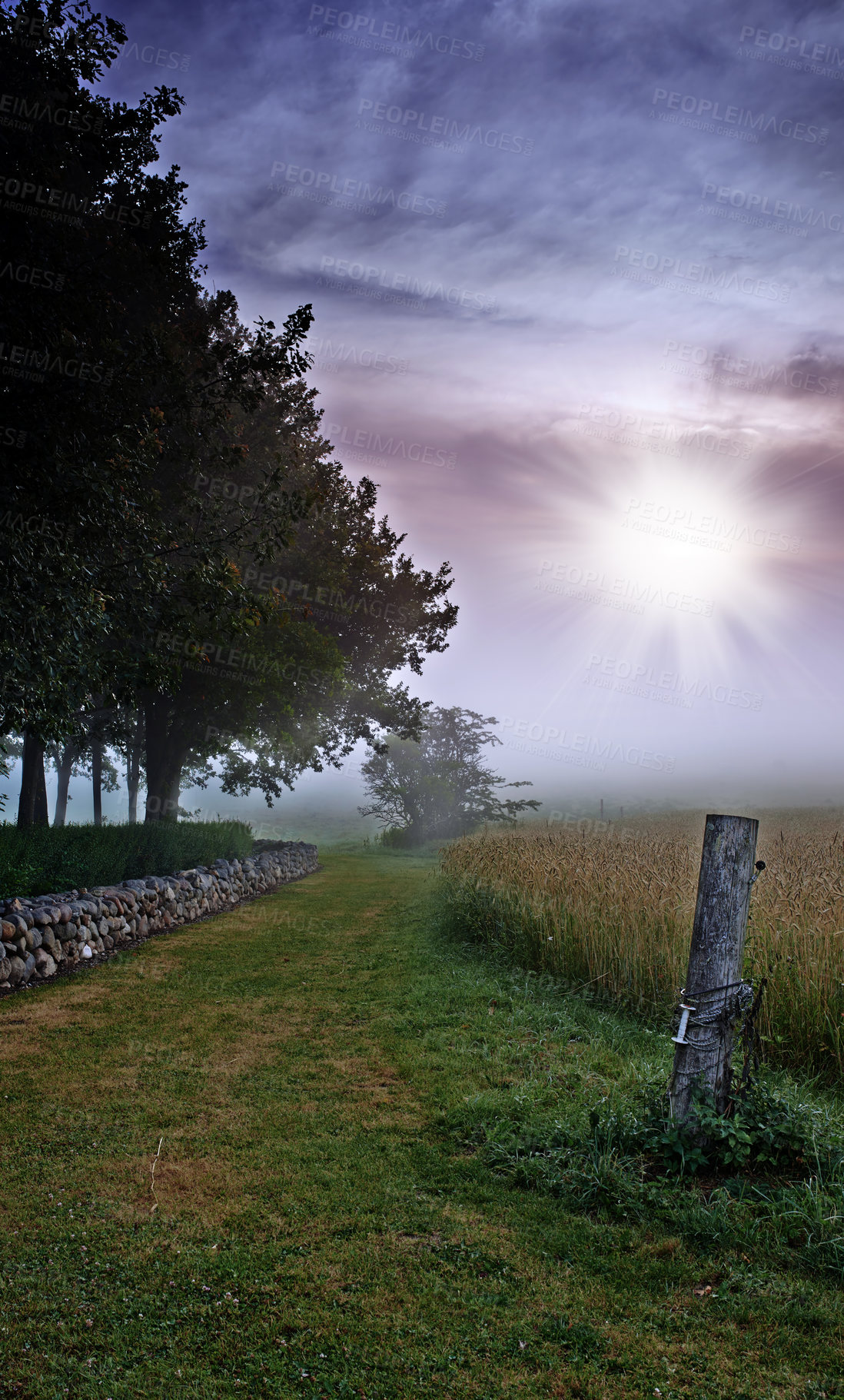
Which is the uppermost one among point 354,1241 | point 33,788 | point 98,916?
point 33,788

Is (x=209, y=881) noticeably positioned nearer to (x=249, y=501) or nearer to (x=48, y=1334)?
(x=249, y=501)

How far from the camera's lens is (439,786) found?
34.4 m

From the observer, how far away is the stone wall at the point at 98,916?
8.10 meters

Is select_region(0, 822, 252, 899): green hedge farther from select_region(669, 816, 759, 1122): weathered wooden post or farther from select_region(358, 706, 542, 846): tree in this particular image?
select_region(358, 706, 542, 846): tree

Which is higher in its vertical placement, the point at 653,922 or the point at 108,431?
the point at 108,431

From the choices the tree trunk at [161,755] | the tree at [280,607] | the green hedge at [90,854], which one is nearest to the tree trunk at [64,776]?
the tree at [280,607]

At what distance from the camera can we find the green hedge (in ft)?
33.0

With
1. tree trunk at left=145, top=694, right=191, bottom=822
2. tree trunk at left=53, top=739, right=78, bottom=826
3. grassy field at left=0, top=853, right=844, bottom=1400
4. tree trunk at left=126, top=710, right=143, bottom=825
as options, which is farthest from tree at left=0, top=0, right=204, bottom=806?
tree trunk at left=53, top=739, right=78, bottom=826

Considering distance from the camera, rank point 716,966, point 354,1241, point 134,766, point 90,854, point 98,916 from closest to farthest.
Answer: point 354,1241 → point 716,966 → point 98,916 → point 90,854 → point 134,766

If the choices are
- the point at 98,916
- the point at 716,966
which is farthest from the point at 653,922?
the point at 98,916

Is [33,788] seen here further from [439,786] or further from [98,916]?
[439,786]

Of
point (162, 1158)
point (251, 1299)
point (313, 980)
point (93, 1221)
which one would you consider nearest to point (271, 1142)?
point (162, 1158)

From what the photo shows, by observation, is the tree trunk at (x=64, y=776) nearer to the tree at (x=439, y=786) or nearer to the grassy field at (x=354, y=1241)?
the tree at (x=439, y=786)

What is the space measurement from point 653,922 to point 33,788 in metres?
14.9
